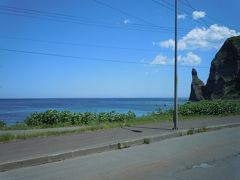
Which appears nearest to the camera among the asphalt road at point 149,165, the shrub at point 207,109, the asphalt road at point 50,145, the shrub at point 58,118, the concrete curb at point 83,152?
the asphalt road at point 149,165

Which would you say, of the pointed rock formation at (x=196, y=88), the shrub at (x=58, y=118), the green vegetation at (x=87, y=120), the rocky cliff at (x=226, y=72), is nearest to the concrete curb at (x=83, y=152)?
the green vegetation at (x=87, y=120)

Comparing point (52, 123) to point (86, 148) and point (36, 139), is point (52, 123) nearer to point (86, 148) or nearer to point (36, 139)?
point (36, 139)

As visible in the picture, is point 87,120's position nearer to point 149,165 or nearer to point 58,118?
point 58,118

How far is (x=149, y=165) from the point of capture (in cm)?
972

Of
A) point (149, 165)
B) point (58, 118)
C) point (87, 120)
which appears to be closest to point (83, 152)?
point (149, 165)

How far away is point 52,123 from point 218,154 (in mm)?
12565

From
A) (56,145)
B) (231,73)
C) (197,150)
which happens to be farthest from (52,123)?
(231,73)

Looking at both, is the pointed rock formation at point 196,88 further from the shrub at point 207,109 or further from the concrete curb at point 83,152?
the concrete curb at point 83,152

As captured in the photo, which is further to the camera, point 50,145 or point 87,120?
point 87,120

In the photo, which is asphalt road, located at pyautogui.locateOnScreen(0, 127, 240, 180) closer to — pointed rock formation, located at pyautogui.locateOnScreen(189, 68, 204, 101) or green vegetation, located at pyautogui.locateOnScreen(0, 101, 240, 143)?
green vegetation, located at pyautogui.locateOnScreen(0, 101, 240, 143)

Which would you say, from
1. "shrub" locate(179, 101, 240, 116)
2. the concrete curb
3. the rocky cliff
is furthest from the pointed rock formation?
the concrete curb

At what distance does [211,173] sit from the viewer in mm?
8656

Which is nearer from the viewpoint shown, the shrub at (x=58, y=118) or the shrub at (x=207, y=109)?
the shrub at (x=58, y=118)

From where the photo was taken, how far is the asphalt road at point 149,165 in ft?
28.0
